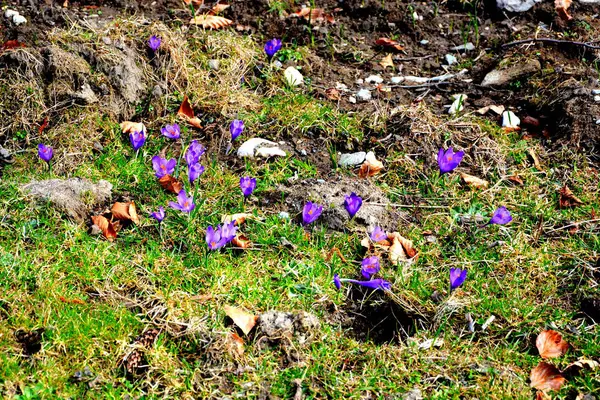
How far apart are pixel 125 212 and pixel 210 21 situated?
6.06 ft

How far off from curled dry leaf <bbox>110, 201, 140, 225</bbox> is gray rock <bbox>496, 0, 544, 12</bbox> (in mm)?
2916

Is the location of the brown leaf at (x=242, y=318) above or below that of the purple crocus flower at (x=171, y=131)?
below

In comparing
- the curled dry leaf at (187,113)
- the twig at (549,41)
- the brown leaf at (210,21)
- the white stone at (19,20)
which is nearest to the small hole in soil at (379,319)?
the curled dry leaf at (187,113)

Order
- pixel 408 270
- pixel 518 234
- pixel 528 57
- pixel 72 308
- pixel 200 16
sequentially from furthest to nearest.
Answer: pixel 200 16
pixel 528 57
pixel 518 234
pixel 408 270
pixel 72 308

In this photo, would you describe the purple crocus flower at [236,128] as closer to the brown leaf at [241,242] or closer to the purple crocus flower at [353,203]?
the brown leaf at [241,242]

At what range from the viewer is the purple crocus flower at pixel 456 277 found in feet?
9.13

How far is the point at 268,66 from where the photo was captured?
427 cm

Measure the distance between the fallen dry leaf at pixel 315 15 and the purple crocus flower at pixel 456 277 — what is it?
2480mm

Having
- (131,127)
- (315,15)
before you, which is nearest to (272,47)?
(315,15)

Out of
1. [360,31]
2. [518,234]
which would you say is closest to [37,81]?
[360,31]

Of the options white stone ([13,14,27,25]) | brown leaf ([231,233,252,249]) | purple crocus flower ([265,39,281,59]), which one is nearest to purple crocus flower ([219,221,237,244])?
brown leaf ([231,233,252,249])

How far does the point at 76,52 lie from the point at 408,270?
2.23 metres

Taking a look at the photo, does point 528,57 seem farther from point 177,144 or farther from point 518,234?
point 177,144

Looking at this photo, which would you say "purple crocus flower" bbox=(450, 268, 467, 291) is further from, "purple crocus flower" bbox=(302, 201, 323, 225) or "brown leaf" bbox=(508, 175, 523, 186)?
"brown leaf" bbox=(508, 175, 523, 186)
